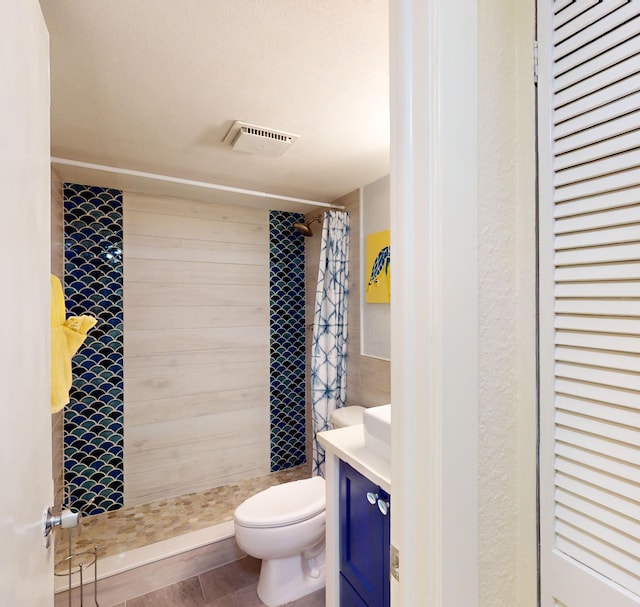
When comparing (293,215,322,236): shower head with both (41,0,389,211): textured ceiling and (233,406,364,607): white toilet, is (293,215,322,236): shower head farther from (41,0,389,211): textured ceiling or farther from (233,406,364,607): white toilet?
(233,406,364,607): white toilet

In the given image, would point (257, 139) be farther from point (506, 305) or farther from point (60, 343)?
point (506, 305)

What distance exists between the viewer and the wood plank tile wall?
2441 millimetres

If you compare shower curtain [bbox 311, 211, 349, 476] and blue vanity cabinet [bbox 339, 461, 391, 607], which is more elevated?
shower curtain [bbox 311, 211, 349, 476]

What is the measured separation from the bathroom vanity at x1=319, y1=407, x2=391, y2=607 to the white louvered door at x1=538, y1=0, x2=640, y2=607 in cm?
48

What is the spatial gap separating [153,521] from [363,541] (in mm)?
1747

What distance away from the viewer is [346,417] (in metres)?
2.19

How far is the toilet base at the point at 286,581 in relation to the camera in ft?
5.68

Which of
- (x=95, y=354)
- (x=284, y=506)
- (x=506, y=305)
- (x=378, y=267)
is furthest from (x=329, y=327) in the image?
(x=506, y=305)

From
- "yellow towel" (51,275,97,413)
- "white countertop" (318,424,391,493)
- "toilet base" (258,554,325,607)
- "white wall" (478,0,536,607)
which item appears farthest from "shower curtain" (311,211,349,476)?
"white wall" (478,0,536,607)

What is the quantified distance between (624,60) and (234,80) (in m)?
1.14

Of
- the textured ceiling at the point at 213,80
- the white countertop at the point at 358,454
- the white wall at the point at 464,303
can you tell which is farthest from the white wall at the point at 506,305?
the textured ceiling at the point at 213,80

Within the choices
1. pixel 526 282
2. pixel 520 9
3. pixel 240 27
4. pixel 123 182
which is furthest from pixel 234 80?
pixel 123 182

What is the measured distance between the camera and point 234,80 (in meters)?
1.26

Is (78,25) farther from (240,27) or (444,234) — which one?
Answer: (444,234)
